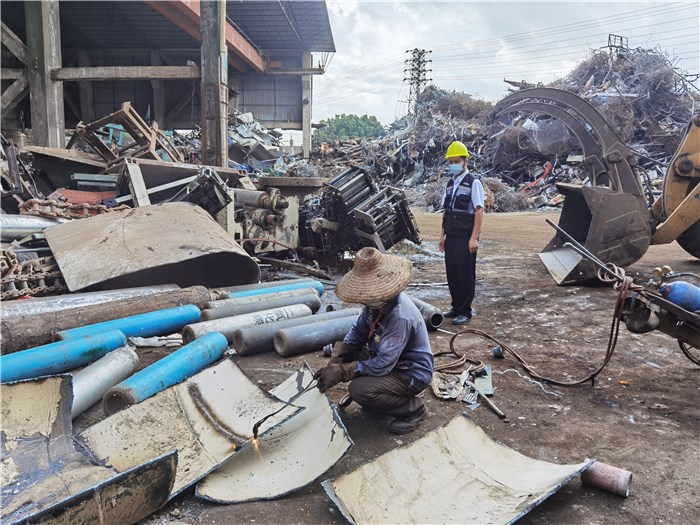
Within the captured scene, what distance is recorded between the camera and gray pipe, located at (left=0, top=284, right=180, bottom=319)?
166 inches

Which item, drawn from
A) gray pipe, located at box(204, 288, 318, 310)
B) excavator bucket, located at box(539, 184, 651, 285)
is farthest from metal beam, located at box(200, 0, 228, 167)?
excavator bucket, located at box(539, 184, 651, 285)

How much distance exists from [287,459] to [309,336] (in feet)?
5.68

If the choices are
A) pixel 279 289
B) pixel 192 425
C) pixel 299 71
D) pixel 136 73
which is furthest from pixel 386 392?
pixel 299 71

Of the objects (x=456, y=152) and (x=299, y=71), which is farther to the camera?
(x=299, y=71)

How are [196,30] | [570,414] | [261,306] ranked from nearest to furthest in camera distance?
[570,414], [261,306], [196,30]

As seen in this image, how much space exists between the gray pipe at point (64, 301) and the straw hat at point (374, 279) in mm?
2692

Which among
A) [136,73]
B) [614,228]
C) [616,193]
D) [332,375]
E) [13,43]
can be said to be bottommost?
[332,375]

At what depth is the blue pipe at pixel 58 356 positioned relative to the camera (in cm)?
340

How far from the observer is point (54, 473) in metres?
2.48

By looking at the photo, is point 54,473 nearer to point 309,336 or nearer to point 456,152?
point 309,336

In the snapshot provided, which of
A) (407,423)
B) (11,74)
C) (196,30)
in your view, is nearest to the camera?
(407,423)

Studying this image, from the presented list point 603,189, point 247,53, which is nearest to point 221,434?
point 603,189

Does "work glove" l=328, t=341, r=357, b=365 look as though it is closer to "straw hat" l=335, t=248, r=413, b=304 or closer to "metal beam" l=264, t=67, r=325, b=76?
"straw hat" l=335, t=248, r=413, b=304

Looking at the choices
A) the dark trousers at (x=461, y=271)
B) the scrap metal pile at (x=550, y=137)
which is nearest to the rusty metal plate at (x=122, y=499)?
the dark trousers at (x=461, y=271)
